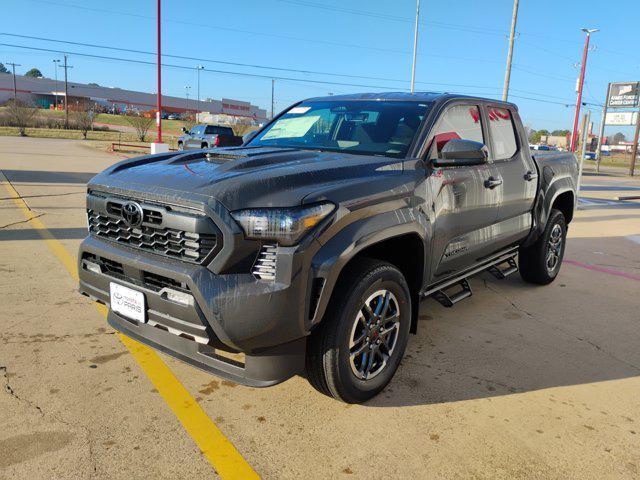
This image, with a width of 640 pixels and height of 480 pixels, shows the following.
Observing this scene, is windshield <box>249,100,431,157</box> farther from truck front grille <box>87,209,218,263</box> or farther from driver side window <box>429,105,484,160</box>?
truck front grille <box>87,209,218,263</box>

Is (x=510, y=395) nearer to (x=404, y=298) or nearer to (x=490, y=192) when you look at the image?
(x=404, y=298)

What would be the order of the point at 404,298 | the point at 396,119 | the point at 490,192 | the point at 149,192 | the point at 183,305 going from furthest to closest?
the point at 490,192, the point at 396,119, the point at 404,298, the point at 149,192, the point at 183,305

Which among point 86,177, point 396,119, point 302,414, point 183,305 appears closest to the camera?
point 183,305

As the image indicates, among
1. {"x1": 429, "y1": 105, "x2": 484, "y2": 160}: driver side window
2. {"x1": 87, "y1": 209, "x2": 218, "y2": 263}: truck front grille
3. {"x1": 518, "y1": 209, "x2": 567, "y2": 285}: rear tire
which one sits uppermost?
{"x1": 429, "y1": 105, "x2": 484, "y2": 160}: driver side window

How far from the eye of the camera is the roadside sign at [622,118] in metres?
41.0

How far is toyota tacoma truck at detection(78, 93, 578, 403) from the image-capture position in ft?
8.07

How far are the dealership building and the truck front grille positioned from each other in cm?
8652

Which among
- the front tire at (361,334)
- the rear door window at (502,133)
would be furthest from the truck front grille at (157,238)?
the rear door window at (502,133)

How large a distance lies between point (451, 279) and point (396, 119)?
4.22ft

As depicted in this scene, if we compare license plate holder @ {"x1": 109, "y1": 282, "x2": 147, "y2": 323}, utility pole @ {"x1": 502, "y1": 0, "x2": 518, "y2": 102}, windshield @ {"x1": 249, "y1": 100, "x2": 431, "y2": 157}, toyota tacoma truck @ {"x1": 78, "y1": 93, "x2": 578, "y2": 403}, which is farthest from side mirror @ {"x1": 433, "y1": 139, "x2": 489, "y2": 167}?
utility pole @ {"x1": 502, "y1": 0, "x2": 518, "y2": 102}

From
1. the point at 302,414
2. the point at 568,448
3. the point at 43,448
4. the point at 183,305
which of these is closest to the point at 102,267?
the point at 183,305

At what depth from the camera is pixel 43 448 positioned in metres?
2.58

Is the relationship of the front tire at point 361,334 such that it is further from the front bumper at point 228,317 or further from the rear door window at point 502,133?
the rear door window at point 502,133

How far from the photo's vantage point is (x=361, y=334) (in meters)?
2.99
